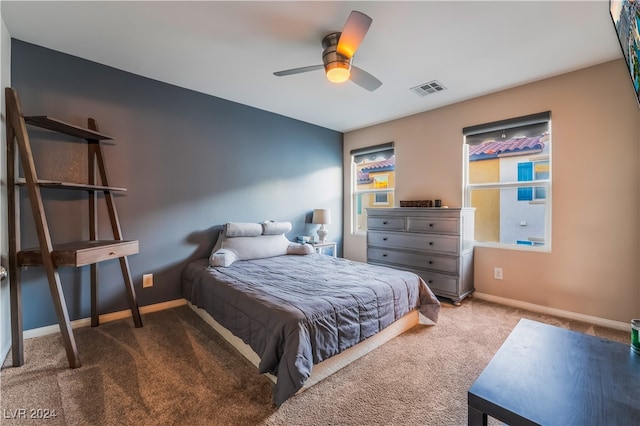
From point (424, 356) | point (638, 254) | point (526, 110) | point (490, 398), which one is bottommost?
point (424, 356)

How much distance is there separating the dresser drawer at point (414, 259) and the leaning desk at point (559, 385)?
5.71 feet

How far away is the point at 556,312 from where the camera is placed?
278 centimetres

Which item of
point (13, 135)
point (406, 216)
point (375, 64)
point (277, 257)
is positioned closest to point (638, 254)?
point (406, 216)

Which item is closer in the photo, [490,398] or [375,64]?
[490,398]

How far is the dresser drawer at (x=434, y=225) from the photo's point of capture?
10.2 ft

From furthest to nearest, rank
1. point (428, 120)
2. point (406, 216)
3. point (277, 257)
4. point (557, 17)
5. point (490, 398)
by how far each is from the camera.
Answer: point (428, 120), point (406, 216), point (277, 257), point (557, 17), point (490, 398)

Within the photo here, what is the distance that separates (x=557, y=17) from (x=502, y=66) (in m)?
0.65

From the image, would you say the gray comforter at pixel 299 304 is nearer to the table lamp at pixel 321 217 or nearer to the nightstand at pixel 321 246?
the nightstand at pixel 321 246

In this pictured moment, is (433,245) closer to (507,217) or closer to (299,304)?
(507,217)

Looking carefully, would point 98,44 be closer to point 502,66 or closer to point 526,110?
point 502,66

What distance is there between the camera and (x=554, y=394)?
3.34 ft

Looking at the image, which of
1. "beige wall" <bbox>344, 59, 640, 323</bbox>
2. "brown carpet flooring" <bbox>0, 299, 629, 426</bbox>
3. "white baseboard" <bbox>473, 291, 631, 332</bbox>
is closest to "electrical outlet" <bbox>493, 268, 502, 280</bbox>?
"beige wall" <bbox>344, 59, 640, 323</bbox>

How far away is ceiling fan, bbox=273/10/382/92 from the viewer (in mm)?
1715

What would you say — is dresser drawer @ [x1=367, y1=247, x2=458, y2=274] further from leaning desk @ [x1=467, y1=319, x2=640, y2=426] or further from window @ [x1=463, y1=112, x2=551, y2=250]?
leaning desk @ [x1=467, y1=319, x2=640, y2=426]
